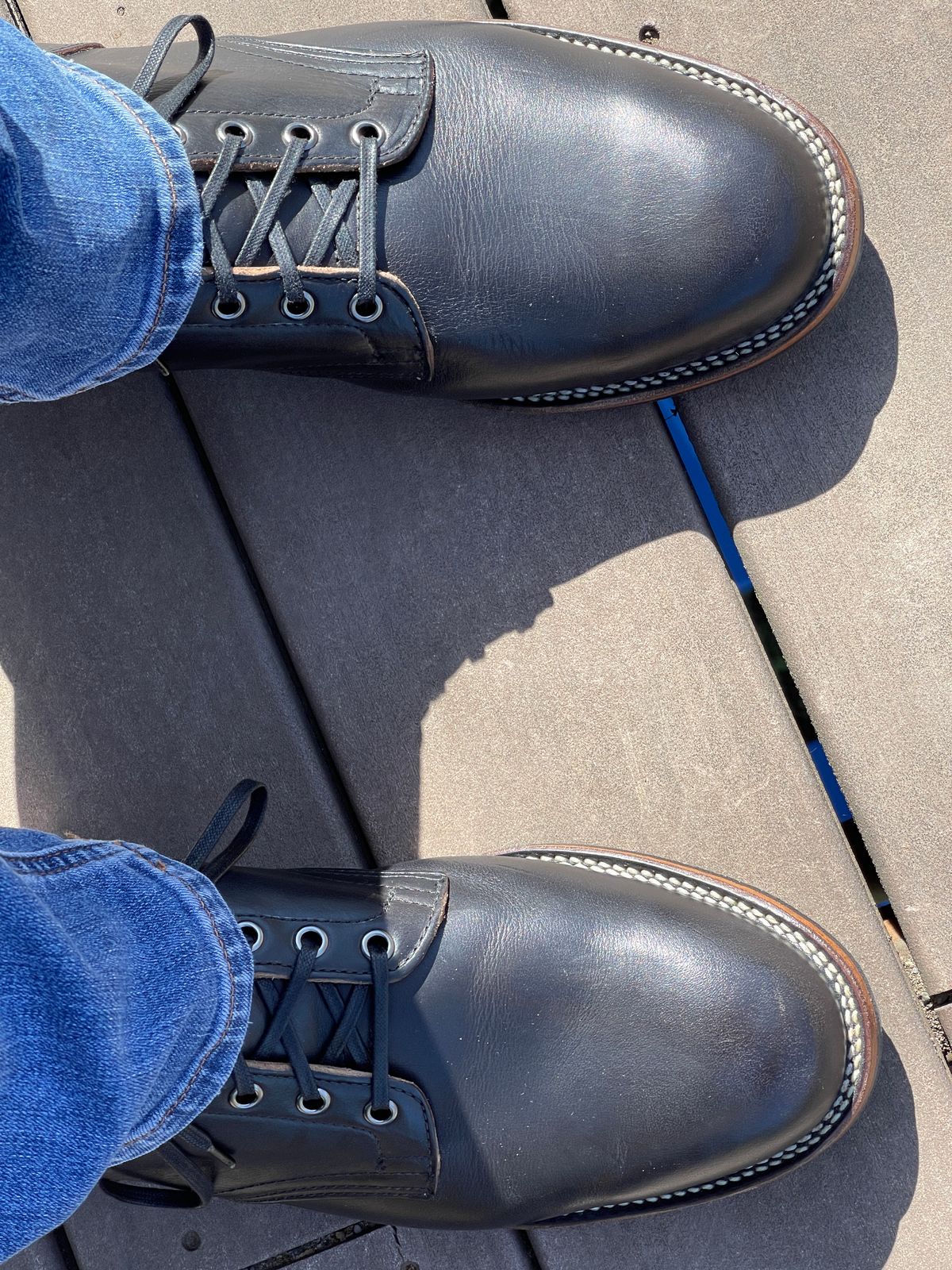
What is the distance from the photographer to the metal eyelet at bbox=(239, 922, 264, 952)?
36.6 inches

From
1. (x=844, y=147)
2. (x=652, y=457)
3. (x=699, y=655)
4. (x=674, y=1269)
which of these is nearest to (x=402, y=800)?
(x=699, y=655)

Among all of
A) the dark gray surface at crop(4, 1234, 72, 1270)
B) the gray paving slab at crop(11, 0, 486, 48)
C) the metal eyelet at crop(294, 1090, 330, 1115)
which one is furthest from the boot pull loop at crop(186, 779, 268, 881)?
the gray paving slab at crop(11, 0, 486, 48)

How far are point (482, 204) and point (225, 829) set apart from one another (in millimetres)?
640

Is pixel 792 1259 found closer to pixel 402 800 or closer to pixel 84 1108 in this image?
pixel 402 800

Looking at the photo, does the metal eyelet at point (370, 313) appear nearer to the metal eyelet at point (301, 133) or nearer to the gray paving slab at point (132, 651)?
the metal eyelet at point (301, 133)

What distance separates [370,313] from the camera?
99cm

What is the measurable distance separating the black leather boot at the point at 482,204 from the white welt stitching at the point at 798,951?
0.52m

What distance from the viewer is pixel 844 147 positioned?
3.60 feet

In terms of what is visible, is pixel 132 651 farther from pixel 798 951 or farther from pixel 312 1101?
pixel 798 951

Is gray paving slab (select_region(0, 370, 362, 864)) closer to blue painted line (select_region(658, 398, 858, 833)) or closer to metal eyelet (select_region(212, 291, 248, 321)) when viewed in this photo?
metal eyelet (select_region(212, 291, 248, 321))

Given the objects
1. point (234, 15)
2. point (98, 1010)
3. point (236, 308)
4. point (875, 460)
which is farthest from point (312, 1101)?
point (234, 15)

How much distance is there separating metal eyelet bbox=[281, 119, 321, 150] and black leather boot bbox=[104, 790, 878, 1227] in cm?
62

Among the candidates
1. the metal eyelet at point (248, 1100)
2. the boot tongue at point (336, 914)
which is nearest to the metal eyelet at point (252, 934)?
the boot tongue at point (336, 914)

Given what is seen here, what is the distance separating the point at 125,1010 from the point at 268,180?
0.73 meters
